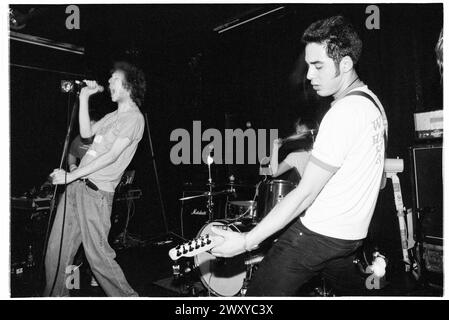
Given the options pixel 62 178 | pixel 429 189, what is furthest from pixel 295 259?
pixel 429 189

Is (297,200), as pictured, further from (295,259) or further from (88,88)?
(88,88)

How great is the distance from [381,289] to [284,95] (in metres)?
3.10

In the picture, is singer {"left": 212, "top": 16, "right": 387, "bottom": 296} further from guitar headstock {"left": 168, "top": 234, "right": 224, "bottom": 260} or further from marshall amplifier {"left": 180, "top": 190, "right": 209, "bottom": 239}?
marshall amplifier {"left": 180, "top": 190, "right": 209, "bottom": 239}

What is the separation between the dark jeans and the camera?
59.9 inches

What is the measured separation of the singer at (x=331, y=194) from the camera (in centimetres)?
142

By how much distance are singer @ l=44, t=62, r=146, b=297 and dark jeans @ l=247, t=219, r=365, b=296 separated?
144 centimetres

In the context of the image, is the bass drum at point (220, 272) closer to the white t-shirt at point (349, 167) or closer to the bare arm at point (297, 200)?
the white t-shirt at point (349, 167)

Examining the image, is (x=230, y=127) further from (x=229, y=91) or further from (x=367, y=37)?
(x=367, y=37)

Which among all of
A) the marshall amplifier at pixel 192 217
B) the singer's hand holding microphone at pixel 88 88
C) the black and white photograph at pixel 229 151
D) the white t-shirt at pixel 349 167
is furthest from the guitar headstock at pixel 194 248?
the marshall amplifier at pixel 192 217

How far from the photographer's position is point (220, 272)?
3.35m

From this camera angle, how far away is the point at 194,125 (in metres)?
6.53

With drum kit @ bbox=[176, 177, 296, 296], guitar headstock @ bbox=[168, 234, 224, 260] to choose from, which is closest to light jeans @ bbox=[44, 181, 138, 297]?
drum kit @ bbox=[176, 177, 296, 296]

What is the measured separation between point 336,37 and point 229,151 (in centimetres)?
225

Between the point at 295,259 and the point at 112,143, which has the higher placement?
the point at 112,143
